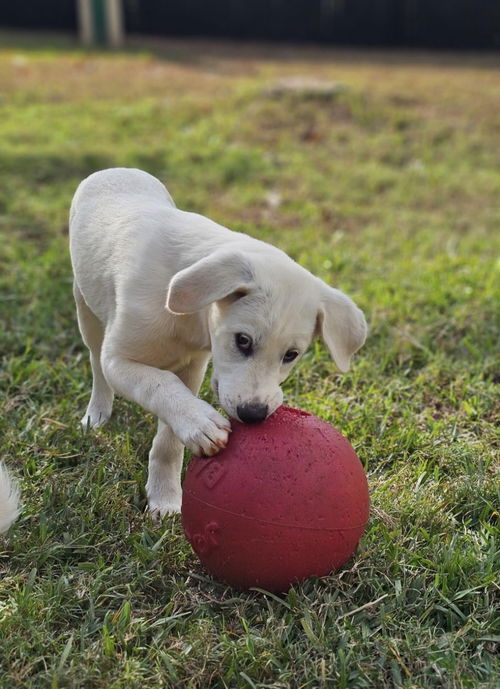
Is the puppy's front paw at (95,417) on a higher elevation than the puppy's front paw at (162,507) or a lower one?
lower

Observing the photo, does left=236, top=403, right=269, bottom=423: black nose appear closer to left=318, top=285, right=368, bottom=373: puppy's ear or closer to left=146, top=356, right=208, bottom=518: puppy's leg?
left=318, top=285, right=368, bottom=373: puppy's ear

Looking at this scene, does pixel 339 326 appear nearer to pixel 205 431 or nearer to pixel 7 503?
pixel 205 431

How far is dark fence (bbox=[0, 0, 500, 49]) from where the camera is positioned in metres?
17.0

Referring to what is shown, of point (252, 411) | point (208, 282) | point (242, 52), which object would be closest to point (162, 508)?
point (252, 411)

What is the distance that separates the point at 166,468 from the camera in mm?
3697

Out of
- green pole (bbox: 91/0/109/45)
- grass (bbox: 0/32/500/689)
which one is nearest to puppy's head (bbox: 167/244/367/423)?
grass (bbox: 0/32/500/689)

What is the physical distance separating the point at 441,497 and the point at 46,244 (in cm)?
407

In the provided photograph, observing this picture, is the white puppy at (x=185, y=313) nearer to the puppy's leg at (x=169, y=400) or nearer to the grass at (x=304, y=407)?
the puppy's leg at (x=169, y=400)

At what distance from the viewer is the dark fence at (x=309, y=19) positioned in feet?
55.9

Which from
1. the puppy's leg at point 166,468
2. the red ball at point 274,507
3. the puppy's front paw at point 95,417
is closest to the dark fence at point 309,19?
the puppy's front paw at point 95,417

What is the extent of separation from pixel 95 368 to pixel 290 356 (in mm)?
1532

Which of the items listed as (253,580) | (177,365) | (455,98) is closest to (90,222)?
(177,365)

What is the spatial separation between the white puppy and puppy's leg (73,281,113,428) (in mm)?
36

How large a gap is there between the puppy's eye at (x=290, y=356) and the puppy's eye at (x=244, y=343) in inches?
6.2
